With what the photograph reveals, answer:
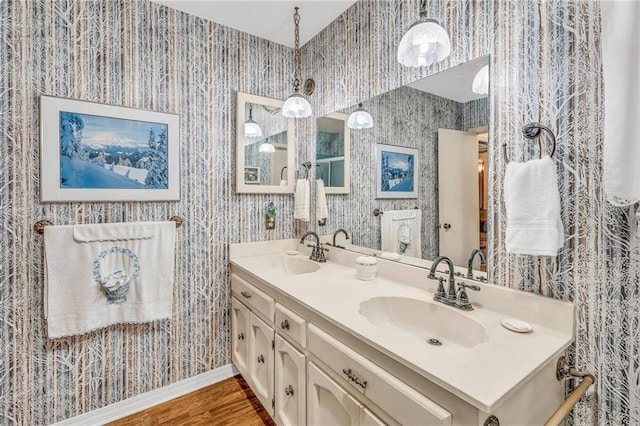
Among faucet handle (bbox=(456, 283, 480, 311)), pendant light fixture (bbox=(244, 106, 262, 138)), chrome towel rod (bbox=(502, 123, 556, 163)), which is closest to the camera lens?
chrome towel rod (bbox=(502, 123, 556, 163))

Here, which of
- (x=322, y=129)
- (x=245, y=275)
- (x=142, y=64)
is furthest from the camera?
(x=322, y=129)

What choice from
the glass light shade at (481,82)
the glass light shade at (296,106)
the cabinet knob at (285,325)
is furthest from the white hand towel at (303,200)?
the glass light shade at (481,82)

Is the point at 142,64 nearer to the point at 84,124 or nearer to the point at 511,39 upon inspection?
the point at 84,124

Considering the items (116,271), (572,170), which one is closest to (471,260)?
(572,170)

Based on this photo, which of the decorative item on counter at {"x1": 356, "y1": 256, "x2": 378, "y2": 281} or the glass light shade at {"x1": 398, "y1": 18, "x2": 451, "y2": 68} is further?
the decorative item on counter at {"x1": 356, "y1": 256, "x2": 378, "y2": 281}

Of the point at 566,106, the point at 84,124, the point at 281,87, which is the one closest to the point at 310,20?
the point at 281,87

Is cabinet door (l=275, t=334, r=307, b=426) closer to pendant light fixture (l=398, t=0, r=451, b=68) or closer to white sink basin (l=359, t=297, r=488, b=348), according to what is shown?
white sink basin (l=359, t=297, r=488, b=348)

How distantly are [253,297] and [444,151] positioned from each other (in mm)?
1333

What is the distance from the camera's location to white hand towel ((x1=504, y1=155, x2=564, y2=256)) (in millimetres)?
948

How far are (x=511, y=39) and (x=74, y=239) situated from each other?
2.26 meters

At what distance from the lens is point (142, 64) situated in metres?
1.81

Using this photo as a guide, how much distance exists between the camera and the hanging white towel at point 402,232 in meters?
1.52

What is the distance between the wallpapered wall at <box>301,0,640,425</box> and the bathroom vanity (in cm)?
10

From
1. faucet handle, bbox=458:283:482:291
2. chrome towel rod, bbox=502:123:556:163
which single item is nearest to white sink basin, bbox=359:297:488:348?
faucet handle, bbox=458:283:482:291
